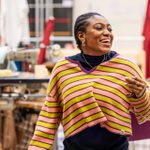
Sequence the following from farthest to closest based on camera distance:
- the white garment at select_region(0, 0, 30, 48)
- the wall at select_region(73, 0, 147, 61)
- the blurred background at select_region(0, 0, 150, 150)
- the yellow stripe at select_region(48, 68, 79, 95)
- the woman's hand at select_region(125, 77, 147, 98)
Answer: the wall at select_region(73, 0, 147, 61) → the white garment at select_region(0, 0, 30, 48) → the blurred background at select_region(0, 0, 150, 150) → the yellow stripe at select_region(48, 68, 79, 95) → the woman's hand at select_region(125, 77, 147, 98)

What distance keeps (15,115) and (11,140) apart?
0.26 m

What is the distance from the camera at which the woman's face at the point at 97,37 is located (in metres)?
2.12

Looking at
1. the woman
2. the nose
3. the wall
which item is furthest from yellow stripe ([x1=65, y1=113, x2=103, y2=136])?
the wall

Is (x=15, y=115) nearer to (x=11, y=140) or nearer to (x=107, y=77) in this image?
(x=11, y=140)

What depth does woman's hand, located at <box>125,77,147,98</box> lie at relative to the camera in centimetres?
204

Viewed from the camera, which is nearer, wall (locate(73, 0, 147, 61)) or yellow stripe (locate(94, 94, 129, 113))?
yellow stripe (locate(94, 94, 129, 113))

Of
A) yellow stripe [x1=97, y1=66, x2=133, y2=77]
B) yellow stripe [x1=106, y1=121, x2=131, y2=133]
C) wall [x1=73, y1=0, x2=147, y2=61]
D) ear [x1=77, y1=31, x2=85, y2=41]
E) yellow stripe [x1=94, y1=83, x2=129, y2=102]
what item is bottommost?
wall [x1=73, y1=0, x2=147, y2=61]

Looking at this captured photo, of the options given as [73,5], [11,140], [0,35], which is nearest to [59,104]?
[11,140]

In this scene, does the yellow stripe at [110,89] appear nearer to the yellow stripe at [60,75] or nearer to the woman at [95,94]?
the woman at [95,94]

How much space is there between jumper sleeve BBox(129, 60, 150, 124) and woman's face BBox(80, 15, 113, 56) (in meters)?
0.14

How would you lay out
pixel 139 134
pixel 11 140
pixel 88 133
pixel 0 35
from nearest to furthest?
pixel 88 133 → pixel 139 134 → pixel 11 140 → pixel 0 35

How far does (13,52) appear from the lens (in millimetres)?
4641

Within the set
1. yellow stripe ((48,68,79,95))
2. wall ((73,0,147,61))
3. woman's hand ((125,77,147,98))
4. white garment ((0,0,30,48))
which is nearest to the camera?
→ woman's hand ((125,77,147,98))

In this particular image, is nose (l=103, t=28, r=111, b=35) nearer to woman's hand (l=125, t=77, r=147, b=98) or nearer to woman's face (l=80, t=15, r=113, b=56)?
woman's face (l=80, t=15, r=113, b=56)
